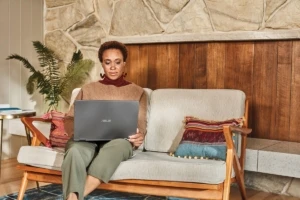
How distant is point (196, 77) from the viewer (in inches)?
137

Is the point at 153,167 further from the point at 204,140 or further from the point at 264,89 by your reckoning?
the point at 264,89

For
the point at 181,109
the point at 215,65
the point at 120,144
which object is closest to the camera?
the point at 120,144

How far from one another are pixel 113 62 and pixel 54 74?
1601 mm

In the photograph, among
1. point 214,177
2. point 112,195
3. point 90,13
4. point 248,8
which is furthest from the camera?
point 90,13

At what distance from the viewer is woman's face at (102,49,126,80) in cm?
268

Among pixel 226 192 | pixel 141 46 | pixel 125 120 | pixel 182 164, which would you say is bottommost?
pixel 226 192

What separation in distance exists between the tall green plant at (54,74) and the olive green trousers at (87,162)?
5.79 feet

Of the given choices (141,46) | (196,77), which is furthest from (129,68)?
(196,77)

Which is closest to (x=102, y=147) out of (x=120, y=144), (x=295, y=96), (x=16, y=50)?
(x=120, y=144)

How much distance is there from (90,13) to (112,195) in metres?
1.93

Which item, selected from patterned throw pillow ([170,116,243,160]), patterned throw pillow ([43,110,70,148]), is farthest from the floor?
patterned throw pillow ([170,116,243,160])

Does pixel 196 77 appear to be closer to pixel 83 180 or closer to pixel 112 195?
pixel 112 195

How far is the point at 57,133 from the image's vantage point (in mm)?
2764

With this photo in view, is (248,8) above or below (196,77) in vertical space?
above
